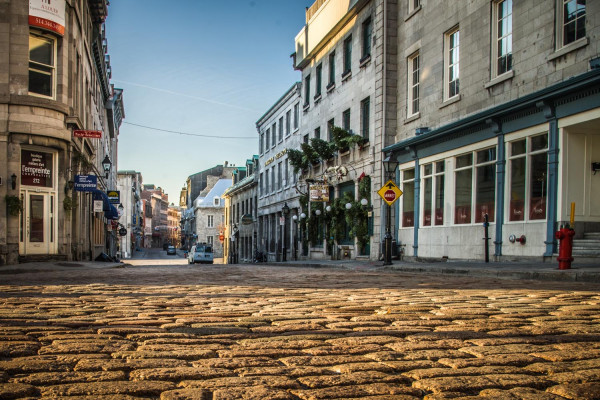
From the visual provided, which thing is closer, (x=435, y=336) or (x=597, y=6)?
(x=435, y=336)

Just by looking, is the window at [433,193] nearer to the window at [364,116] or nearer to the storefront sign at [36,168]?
the window at [364,116]

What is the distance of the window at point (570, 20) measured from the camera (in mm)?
13547

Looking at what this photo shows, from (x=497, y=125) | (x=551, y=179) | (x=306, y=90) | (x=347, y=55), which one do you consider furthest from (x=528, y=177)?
(x=306, y=90)

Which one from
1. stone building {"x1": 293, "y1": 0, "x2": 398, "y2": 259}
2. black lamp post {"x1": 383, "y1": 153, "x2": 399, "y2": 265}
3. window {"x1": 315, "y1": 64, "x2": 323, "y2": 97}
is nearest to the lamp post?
stone building {"x1": 293, "y1": 0, "x2": 398, "y2": 259}

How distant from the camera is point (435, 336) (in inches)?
171

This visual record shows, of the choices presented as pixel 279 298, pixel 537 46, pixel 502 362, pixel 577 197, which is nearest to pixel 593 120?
pixel 577 197

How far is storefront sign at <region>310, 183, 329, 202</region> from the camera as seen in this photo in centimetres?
2639

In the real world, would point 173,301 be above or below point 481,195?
below

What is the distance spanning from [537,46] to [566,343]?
41.2 ft

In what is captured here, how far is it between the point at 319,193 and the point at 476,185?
9904 mm

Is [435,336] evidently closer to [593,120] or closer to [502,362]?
[502,362]

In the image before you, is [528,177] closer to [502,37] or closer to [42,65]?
[502,37]

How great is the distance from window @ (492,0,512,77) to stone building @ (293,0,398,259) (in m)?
6.59

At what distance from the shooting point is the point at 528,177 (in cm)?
1523
